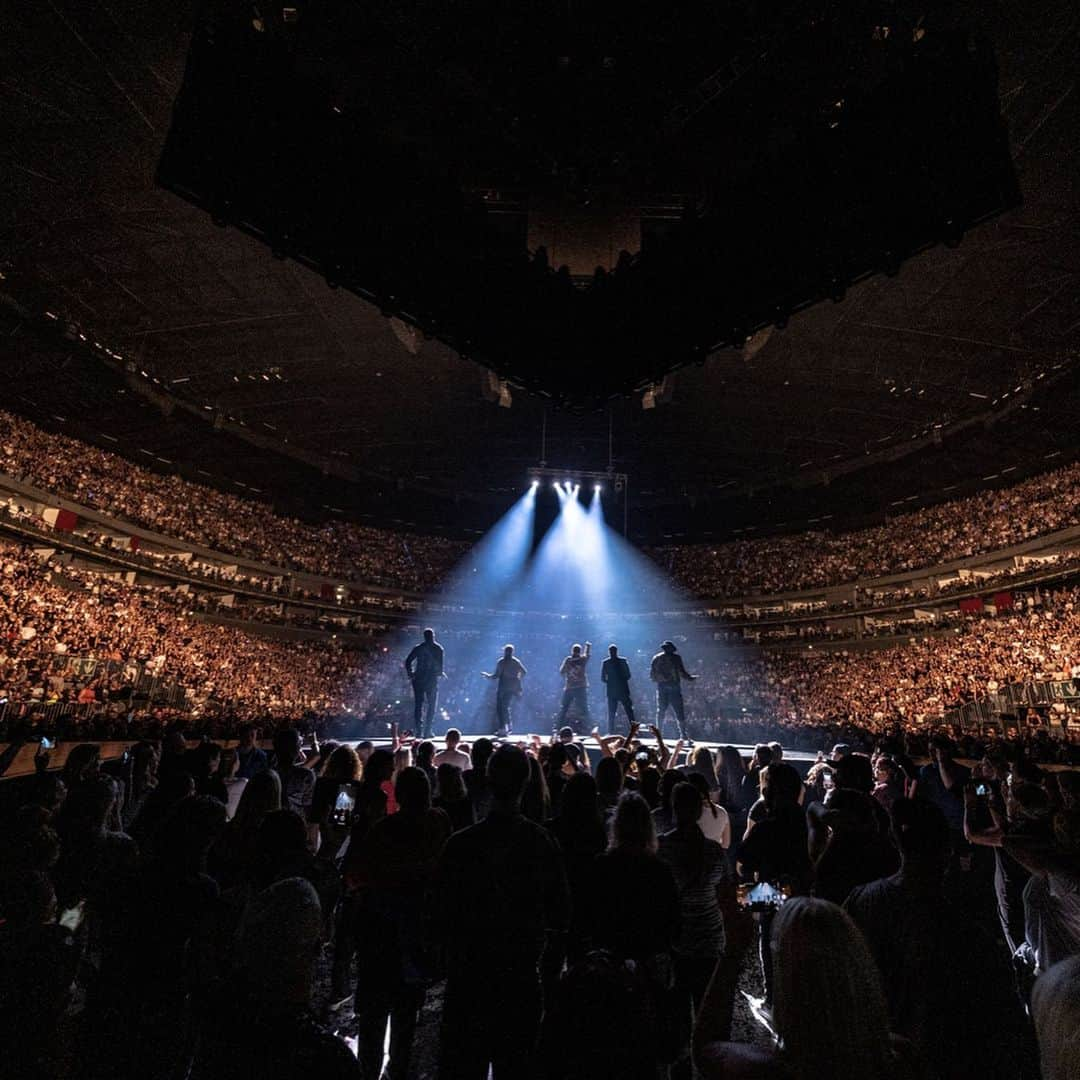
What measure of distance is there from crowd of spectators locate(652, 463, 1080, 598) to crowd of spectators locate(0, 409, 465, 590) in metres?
16.3

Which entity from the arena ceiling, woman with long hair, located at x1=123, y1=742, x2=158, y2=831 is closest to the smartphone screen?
woman with long hair, located at x1=123, y1=742, x2=158, y2=831

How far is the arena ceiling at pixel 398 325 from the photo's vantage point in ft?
33.6

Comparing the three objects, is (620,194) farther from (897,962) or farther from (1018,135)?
(897,962)

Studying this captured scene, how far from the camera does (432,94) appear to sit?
10.4 meters

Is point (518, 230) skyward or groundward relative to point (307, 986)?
skyward

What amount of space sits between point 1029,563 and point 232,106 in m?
29.5

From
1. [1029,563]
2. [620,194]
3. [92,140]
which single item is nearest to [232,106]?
[620,194]

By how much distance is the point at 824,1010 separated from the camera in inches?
53.7

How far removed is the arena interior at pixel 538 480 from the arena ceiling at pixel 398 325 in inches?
5.0

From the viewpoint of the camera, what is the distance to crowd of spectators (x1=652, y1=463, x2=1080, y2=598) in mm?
24234

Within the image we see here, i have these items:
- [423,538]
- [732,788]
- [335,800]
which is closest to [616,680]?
[732,788]

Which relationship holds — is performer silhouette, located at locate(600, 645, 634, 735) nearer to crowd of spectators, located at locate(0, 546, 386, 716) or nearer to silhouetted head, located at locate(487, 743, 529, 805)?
silhouetted head, located at locate(487, 743, 529, 805)

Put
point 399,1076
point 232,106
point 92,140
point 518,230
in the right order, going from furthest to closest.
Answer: point 518,230
point 92,140
point 232,106
point 399,1076

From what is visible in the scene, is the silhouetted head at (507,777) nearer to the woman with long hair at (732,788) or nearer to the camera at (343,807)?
the camera at (343,807)
